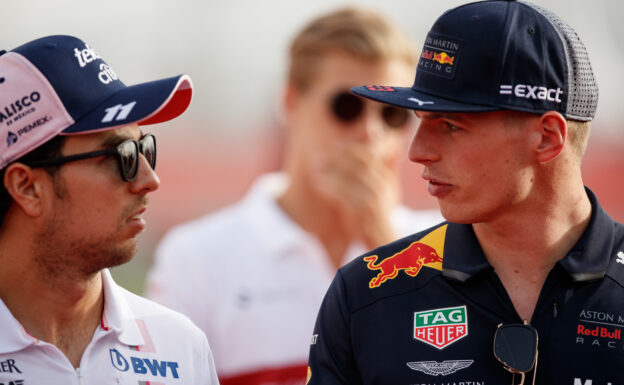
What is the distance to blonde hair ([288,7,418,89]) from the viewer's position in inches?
214

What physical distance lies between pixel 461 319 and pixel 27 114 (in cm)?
133

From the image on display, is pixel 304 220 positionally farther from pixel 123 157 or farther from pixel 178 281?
pixel 123 157

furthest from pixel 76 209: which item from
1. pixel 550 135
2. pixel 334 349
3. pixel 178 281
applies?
pixel 178 281

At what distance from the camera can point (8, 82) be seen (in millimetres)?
3119

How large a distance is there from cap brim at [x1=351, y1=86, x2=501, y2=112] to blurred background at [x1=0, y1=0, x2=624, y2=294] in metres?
9.88

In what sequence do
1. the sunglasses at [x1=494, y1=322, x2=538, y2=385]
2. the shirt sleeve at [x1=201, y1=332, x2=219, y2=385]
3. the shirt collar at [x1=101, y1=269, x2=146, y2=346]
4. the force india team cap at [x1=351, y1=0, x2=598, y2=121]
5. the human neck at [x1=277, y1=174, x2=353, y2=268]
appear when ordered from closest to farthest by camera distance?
the sunglasses at [x1=494, y1=322, x2=538, y2=385]
the force india team cap at [x1=351, y1=0, x2=598, y2=121]
the shirt collar at [x1=101, y1=269, x2=146, y2=346]
the shirt sleeve at [x1=201, y1=332, x2=219, y2=385]
the human neck at [x1=277, y1=174, x2=353, y2=268]

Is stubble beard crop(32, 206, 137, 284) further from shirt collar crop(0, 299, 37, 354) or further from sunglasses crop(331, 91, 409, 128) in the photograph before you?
sunglasses crop(331, 91, 409, 128)

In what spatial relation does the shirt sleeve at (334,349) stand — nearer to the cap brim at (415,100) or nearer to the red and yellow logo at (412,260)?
the red and yellow logo at (412,260)

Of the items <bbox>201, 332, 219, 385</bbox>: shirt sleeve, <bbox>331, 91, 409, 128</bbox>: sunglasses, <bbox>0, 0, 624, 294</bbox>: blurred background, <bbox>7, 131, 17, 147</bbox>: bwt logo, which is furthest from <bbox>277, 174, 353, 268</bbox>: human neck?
<bbox>0, 0, 624, 294</bbox>: blurred background

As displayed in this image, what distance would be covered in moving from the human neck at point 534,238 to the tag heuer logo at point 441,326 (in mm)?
162

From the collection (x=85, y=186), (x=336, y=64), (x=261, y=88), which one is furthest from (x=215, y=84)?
(x=85, y=186)

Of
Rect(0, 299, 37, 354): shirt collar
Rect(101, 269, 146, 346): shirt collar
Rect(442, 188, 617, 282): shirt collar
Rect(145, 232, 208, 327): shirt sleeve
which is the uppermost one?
Rect(442, 188, 617, 282): shirt collar

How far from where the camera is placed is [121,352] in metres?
3.14

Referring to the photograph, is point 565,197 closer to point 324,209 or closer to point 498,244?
point 498,244
